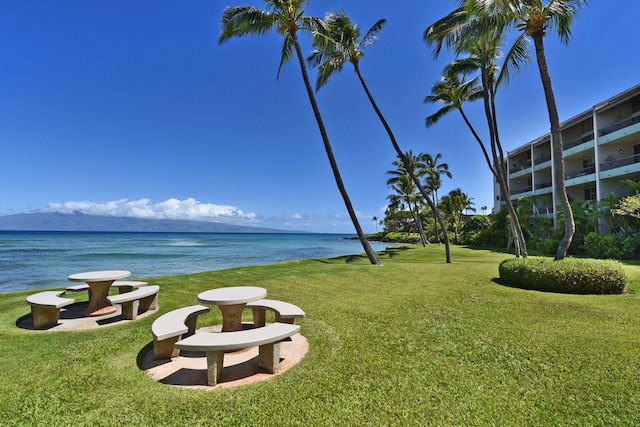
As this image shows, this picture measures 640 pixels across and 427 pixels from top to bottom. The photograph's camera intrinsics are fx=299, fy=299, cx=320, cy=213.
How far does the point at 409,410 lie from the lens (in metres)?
3.03

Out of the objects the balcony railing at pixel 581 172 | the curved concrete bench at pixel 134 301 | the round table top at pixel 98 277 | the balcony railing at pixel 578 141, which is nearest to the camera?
the curved concrete bench at pixel 134 301

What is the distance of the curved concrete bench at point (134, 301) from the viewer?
19.1 ft

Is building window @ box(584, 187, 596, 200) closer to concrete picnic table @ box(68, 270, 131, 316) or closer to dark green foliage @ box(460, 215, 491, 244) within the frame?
dark green foliage @ box(460, 215, 491, 244)

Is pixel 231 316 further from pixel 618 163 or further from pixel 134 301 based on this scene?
pixel 618 163

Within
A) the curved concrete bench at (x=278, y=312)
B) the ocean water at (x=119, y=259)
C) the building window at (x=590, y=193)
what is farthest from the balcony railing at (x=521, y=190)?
the curved concrete bench at (x=278, y=312)

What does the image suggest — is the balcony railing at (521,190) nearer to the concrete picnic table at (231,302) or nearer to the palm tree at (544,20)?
the palm tree at (544,20)

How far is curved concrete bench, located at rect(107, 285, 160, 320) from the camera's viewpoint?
5808 mm

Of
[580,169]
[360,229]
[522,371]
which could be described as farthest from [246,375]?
[580,169]

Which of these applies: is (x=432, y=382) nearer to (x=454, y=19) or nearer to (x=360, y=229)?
(x=360, y=229)

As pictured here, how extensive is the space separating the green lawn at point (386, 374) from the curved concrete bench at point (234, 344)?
25cm

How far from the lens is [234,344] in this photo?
3.45 m

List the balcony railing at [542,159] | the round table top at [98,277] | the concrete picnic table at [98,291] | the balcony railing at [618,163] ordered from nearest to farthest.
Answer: the round table top at [98,277]
the concrete picnic table at [98,291]
the balcony railing at [618,163]
the balcony railing at [542,159]

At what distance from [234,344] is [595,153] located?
2751cm

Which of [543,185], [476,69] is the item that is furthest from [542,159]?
[476,69]
